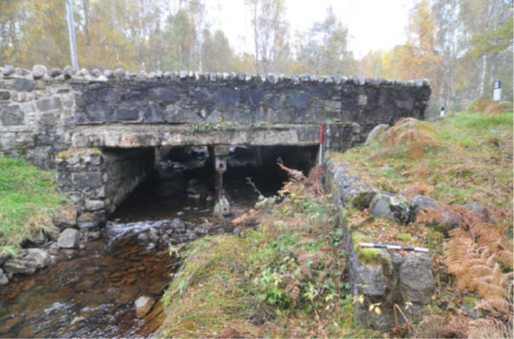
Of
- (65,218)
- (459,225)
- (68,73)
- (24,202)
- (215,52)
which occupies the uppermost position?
(215,52)

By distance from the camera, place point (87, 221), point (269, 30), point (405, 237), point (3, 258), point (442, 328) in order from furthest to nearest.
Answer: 1. point (269, 30)
2. point (87, 221)
3. point (3, 258)
4. point (405, 237)
5. point (442, 328)

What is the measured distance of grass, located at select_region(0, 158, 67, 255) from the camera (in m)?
4.21

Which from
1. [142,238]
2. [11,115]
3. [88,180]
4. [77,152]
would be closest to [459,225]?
[142,238]

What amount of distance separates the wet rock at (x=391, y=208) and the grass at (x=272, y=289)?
1.83 ft

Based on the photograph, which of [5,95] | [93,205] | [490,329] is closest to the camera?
[490,329]

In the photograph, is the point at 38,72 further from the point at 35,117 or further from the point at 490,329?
the point at 490,329

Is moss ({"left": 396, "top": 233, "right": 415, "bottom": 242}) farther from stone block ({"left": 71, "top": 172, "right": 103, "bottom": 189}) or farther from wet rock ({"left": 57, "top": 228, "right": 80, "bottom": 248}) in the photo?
stone block ({"left": 71, "top": 172, "right": 103, "bottom": 189})

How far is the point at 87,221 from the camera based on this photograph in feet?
17.3

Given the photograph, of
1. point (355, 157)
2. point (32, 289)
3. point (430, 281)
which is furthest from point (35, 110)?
point (430, 281)

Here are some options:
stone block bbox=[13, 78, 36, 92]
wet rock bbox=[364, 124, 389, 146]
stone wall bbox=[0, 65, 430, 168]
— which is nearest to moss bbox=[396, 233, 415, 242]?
wet rock bbox=[364, 124, 389, 146]

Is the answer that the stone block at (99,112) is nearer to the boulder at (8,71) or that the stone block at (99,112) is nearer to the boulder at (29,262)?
the boulder at (8,71)

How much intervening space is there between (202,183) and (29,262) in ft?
17.6

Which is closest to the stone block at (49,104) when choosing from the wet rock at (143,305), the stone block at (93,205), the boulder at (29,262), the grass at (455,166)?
the stone block at (93,205)

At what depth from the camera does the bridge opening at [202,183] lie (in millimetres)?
6414
